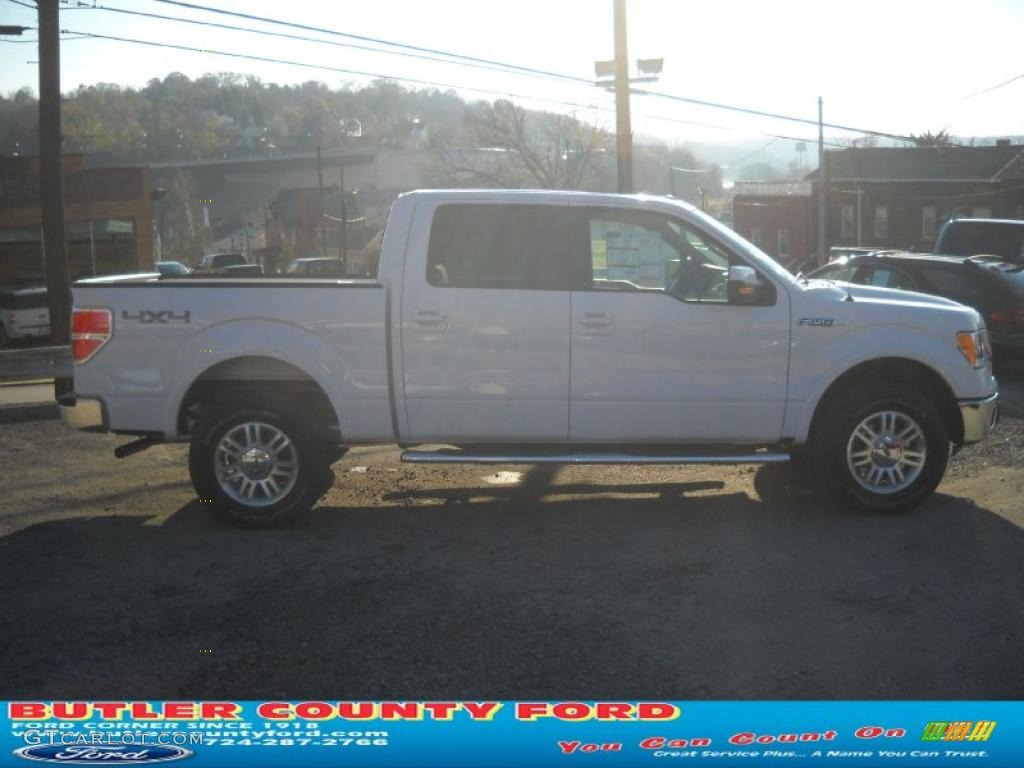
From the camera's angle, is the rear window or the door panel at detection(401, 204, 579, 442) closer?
the door panel at detection(401, 204, 579, 442)

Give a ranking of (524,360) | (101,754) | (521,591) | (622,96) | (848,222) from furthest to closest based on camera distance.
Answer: (848,222) < (622,96) < (524,360) < (521,591) < (101,754)

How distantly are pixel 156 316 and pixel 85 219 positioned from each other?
42389mm

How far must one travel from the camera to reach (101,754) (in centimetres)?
288

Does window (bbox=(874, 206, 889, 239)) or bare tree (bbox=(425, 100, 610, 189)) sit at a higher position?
bare tree (bbox=(425, 100, 610, 189))

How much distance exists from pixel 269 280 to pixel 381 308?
2.68 ft

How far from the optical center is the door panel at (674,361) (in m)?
7.09

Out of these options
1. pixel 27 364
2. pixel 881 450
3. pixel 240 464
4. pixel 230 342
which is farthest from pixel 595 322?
pixel 27 364

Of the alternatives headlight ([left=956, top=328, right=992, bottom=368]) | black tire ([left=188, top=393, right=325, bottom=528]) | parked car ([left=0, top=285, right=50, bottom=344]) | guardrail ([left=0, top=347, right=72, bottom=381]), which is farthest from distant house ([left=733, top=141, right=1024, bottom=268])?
black tire ([left=188, top=393, right=325, bottom=528])

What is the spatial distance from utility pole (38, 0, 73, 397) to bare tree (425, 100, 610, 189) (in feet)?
95.4

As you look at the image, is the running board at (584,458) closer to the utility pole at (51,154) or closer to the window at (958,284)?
the window at (958,284)

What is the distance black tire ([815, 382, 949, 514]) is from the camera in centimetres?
711

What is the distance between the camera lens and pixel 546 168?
53.1 m

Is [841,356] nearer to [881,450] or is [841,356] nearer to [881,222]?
[881,450]

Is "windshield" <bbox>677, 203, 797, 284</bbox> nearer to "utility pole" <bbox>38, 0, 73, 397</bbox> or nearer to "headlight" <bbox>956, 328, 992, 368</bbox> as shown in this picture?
"headlight" <bbox>956, 328, 992, 368</bbox>
